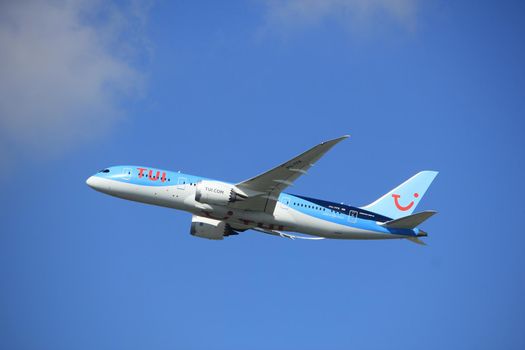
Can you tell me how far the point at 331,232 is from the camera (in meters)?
52.0

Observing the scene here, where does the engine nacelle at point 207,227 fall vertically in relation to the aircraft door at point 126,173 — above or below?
below

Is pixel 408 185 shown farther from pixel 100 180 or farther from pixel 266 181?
pixel 100 180

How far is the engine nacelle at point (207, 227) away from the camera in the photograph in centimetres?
5384

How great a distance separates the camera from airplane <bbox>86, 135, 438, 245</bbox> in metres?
49.5

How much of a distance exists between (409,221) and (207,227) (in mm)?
16056

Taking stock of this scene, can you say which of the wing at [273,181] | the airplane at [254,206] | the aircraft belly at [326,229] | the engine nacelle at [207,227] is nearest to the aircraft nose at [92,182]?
the airplane at [254,206]

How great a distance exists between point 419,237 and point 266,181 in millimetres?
13428

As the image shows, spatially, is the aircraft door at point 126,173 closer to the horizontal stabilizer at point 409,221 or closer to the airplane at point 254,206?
the airplane at point 254,206

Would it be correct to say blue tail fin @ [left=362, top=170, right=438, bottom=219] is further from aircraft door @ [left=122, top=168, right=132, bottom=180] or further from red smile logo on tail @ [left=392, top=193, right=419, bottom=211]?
aircraft door @ [left=122, top=168, right=132, bottom=180]

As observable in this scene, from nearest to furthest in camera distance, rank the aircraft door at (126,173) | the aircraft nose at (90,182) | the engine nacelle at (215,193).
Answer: the engine nacelle at (215,193) < the aircraft door at (126,173) < the aircraft nose at (90,182)

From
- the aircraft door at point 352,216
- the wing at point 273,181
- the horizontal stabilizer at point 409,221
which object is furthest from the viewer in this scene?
the aircraft door at point 352,216

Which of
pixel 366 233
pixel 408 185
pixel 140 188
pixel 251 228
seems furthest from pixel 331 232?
pixel 140 188

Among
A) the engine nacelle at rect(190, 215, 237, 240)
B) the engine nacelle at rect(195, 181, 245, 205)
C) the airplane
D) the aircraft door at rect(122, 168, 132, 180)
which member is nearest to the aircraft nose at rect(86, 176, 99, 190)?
the airplane

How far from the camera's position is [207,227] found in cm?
5403
